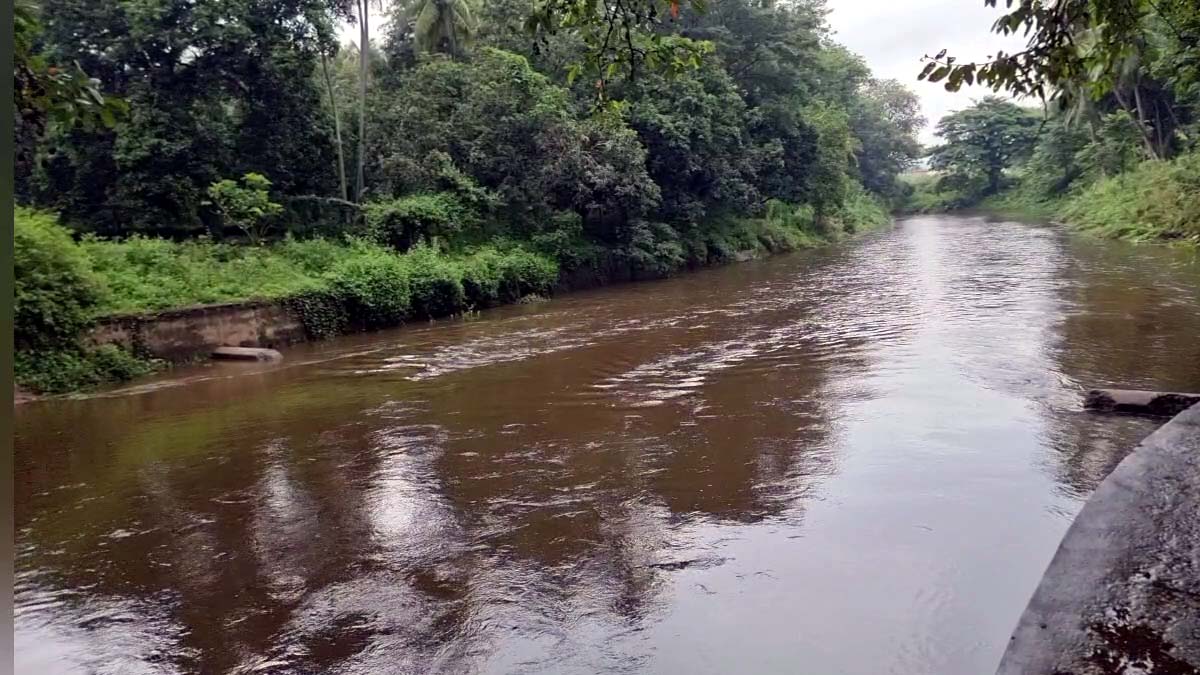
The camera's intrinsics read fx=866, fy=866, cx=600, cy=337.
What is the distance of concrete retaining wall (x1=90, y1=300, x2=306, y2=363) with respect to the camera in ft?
39.6

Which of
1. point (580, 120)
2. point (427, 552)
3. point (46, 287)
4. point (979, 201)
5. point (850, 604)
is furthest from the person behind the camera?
point (979, 201)

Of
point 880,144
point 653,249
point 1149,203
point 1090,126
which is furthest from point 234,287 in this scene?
point 880,144

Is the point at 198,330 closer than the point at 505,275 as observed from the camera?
Yes

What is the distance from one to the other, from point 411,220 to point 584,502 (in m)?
12.9

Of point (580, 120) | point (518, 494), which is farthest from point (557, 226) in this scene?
point (518, 494)

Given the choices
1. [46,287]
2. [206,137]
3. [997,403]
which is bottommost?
[997,403]

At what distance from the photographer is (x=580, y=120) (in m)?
20.5

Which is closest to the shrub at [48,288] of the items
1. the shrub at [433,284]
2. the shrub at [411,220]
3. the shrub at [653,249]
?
the shrub at [433,284]

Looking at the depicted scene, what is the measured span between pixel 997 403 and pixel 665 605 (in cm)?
531

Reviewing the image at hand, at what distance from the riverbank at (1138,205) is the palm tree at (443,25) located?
59.1ft

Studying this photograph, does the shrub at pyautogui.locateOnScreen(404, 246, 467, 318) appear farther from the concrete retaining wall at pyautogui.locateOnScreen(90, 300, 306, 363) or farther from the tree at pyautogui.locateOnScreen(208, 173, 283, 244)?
the tree at pyautogui.locateOnScreen(208, 173, 283, 244)

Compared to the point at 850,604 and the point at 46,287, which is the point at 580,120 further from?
the point at 850,604

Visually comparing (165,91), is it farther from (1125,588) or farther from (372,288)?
(1125,588)

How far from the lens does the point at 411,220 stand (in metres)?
17.8
